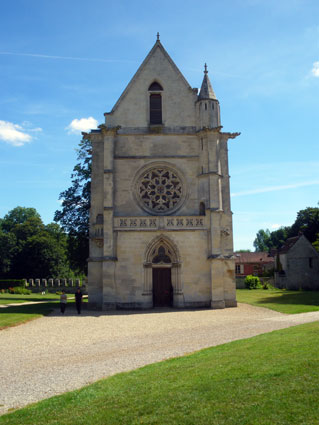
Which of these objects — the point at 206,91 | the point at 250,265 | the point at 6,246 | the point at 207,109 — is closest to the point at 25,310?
the point at 207,109

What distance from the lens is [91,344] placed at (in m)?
12.0

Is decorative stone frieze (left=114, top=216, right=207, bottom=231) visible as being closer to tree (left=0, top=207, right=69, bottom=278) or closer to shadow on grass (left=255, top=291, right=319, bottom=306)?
shadow on grass (left=255, top=291, right=319, bottom=306)

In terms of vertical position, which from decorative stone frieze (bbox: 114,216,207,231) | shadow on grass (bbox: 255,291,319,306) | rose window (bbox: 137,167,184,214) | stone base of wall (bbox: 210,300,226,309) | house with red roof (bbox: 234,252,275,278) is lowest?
shadow on grass (bbox: 255,291,319,306)

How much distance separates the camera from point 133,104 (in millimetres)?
26438

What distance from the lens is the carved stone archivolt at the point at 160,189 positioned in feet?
83.3

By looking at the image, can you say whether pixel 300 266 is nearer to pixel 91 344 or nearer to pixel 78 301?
pixel 78 301

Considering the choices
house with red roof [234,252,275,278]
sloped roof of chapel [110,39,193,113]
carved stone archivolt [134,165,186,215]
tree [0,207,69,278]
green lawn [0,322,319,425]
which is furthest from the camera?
house with red roof [234,252,275,278]

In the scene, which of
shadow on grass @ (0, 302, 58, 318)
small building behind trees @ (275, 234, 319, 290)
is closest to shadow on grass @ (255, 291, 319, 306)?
shadow on grass @ (0, 302, 58, 318)

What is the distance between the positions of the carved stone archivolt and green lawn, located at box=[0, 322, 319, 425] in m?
17.9

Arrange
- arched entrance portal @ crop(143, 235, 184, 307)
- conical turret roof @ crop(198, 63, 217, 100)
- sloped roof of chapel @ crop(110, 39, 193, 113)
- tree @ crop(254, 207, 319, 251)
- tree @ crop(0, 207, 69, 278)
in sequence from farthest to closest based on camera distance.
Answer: tree @ crop(0, 207, 69, 278)
tree @ crop(254, 207, 319, 251)
sloped roof of chapel @ crop(110, 39, 193, 113)
conical turret roof @ crop(198, 63, 217, 100)
arched entrance portal @ crop(143, 235, 184, 307)

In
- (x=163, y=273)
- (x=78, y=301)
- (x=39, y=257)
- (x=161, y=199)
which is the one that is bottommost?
(x=78, y=301)

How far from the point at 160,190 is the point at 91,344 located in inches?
587

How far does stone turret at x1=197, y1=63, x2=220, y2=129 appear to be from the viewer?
84.7 ft

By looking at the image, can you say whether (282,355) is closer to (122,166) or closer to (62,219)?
(122,166)
